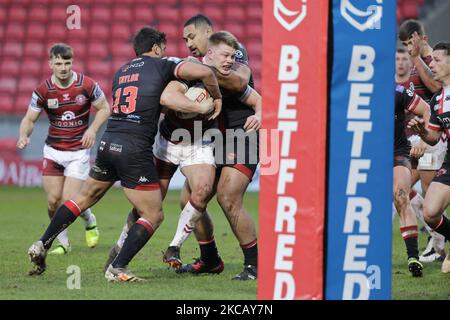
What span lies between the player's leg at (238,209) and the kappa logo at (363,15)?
277cm

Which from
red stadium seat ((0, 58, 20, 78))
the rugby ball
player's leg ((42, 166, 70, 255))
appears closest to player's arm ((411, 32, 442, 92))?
the rugby ball

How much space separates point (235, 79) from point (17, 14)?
16.5 metres

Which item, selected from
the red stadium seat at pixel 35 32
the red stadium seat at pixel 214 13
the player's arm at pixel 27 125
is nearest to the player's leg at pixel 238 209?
the player's arm at pixel 27 125

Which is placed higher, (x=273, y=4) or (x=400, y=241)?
(x=273, y=4)

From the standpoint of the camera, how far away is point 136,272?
8.38m

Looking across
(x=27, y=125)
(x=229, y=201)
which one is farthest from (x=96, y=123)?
(x=229, y=201)

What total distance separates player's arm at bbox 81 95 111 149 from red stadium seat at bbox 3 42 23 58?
12684 mm

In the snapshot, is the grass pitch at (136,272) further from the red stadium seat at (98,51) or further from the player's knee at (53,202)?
the red stadium seat at (98,51)

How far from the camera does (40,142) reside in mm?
18984

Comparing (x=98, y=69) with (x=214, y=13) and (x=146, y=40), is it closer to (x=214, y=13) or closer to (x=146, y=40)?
(x=214, y=13)
